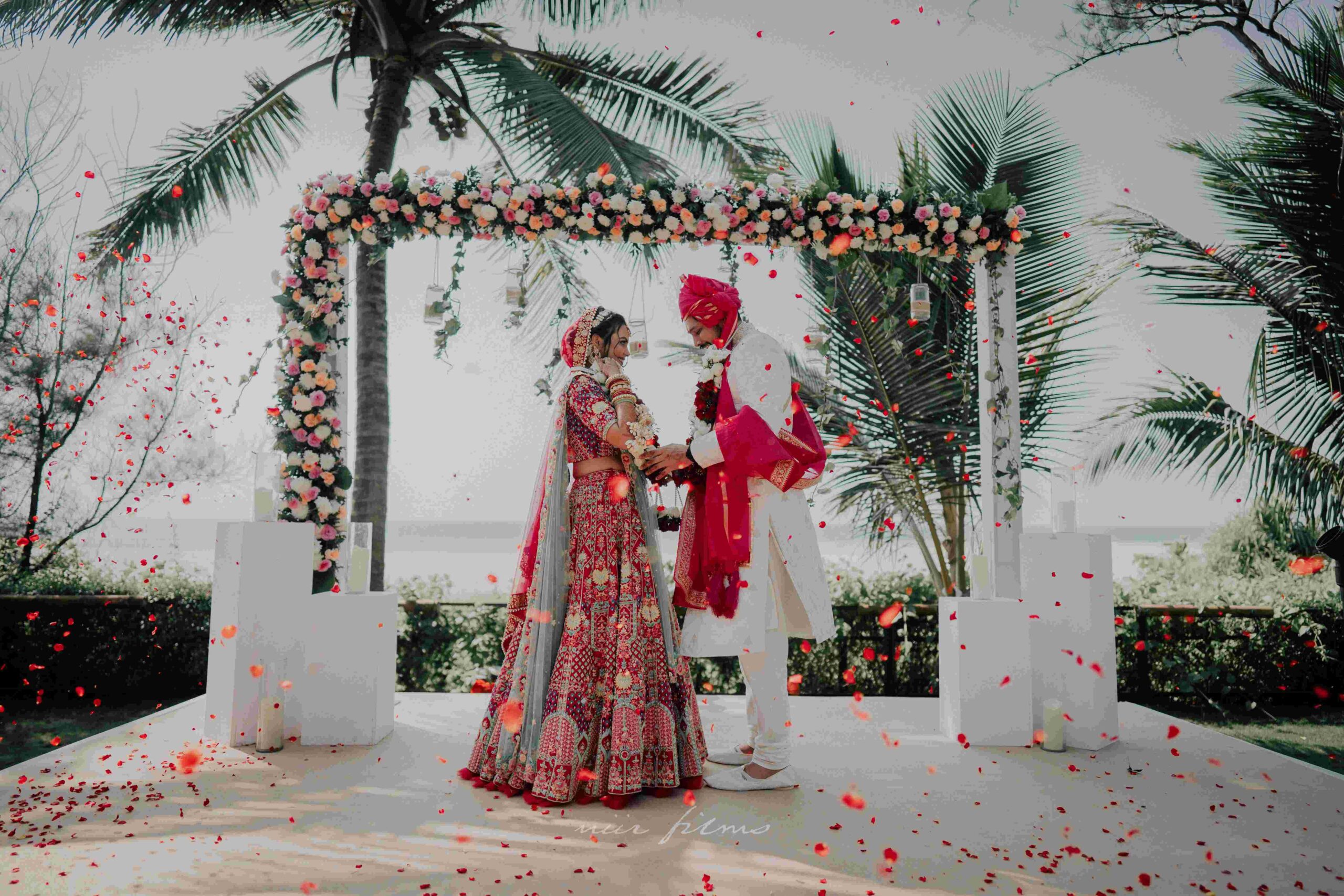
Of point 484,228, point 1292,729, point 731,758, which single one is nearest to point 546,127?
point 484,228

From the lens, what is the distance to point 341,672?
152 inches

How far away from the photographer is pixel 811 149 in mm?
5832

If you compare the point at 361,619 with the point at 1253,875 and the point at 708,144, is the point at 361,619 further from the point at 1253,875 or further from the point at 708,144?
the point at 708,144

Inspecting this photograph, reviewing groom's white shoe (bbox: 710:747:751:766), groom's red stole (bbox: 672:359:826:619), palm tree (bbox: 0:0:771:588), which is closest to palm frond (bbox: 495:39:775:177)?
palm tree (bbox: 0:0:771:588)

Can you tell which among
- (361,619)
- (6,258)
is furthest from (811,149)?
(6,258)

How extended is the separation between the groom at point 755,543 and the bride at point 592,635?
17 centimetres

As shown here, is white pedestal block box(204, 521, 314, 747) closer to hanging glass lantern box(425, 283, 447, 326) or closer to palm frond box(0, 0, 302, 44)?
hanging glass lantern box(425, 283, 447, 326)

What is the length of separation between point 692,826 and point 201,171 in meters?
6.00

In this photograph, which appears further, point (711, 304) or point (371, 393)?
point (371, 393)

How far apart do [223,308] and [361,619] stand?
5.13m

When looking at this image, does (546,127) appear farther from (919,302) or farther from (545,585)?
(545,585)

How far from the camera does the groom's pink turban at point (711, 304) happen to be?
3.42 m

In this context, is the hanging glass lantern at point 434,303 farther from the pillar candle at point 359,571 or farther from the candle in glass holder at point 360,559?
the pillar candle at point 359,571

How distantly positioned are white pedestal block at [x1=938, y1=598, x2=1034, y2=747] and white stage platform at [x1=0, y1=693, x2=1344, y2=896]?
102 mm
